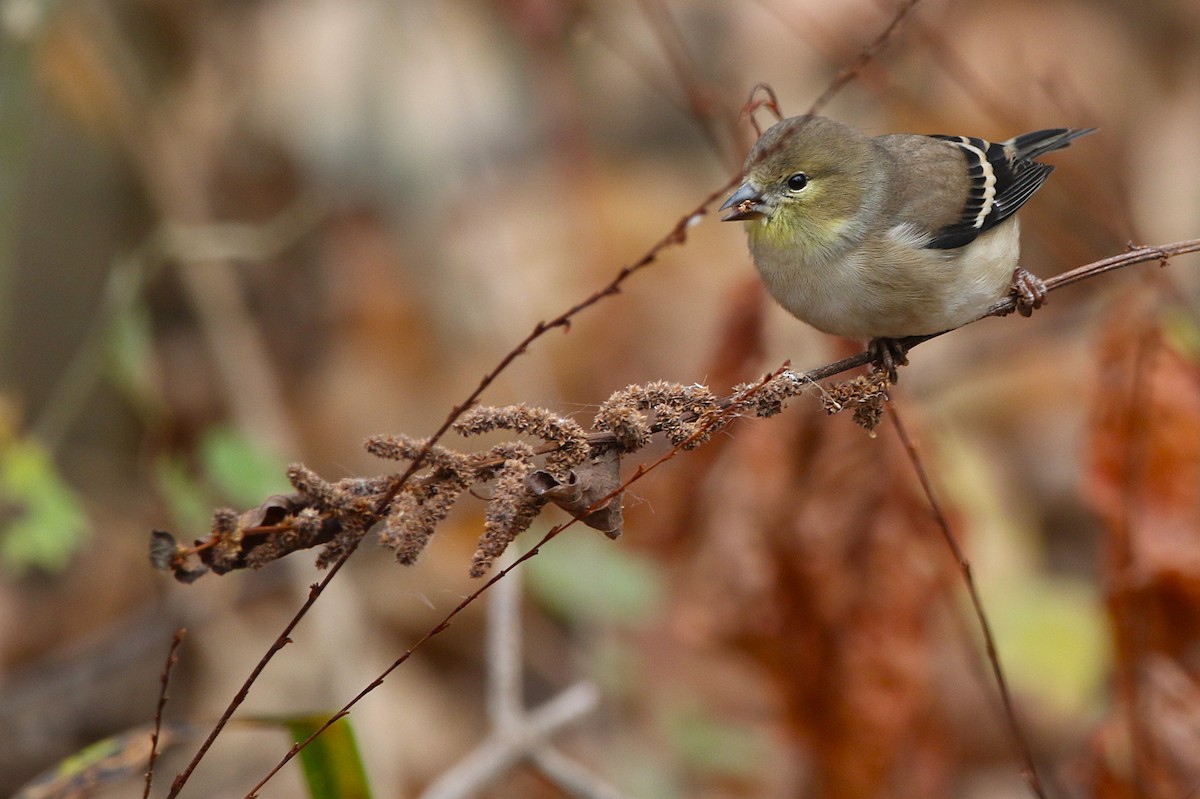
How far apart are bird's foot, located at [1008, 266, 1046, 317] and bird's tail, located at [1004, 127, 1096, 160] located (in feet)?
1.77

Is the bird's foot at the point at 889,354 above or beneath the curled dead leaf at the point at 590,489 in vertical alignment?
above

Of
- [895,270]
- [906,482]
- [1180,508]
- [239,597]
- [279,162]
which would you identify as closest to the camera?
[895,270]

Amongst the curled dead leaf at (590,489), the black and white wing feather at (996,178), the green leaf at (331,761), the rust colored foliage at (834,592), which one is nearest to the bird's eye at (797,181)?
the black and white wing feather at (996,178)

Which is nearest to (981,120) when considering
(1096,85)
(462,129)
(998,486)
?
(1096,85)

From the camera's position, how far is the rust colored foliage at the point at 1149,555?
3422mm

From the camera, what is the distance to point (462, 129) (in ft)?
24.5

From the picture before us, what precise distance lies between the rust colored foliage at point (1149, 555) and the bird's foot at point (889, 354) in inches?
25.4

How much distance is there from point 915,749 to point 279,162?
18.2 feet

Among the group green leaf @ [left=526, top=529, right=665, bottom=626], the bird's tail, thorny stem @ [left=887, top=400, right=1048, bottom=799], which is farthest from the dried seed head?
the bird's tail

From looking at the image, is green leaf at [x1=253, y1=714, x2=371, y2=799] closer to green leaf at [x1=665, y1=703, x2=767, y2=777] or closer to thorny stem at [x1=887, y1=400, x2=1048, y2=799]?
thorny stem at [x1=887, y1=400, x2=1048, y2=799]

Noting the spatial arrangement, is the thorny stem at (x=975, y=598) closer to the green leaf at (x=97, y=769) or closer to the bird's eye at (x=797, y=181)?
the bird's eye at (x=797, y=181)

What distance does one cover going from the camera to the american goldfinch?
3.33m

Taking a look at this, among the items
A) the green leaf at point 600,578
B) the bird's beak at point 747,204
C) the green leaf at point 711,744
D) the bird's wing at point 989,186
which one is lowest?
the green leaf at point 711,744

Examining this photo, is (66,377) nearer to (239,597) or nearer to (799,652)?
(239,597)
